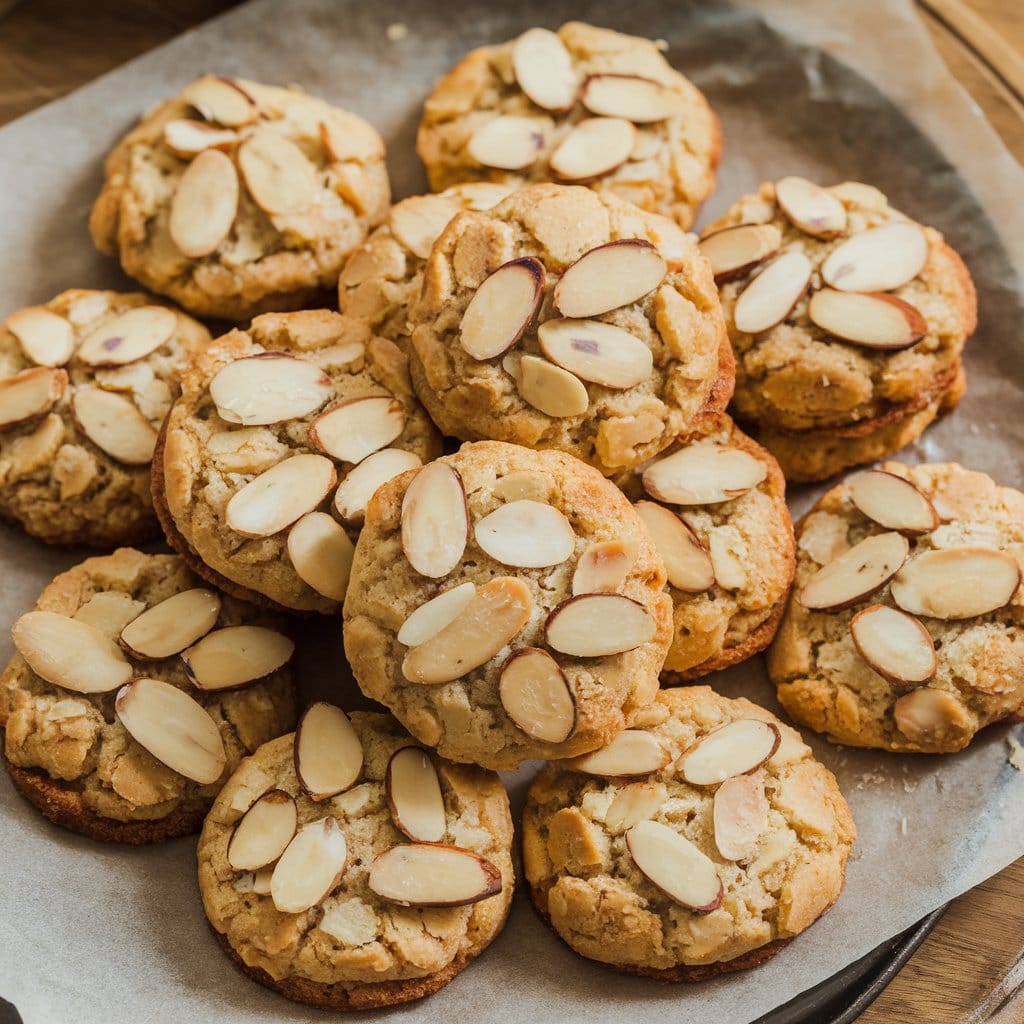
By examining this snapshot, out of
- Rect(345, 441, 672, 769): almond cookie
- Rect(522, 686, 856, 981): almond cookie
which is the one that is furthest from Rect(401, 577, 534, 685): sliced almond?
Rect(522, 686, 856, 981): almond cookie

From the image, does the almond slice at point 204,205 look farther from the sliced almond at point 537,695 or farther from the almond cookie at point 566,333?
the sliced almond at point 537,695

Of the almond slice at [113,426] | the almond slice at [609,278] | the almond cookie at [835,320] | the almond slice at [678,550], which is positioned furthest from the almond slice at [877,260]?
the almond slice at [113,426]

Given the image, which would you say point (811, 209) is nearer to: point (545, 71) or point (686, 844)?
point (545, 71)

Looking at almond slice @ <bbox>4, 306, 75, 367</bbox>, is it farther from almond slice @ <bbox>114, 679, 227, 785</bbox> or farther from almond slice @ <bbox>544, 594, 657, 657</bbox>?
almond slice @ <bbox>544, 594, 657, 657</bbox>

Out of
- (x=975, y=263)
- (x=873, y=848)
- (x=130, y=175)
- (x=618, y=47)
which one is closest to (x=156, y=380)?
(x=130, y=175)

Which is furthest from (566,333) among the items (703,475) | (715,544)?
(715,544)

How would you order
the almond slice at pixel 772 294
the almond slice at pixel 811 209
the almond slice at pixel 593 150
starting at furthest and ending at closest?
the almond slice at pixel 593 150, the almond slice at pixel 811 209, the almond slice at pixel 772 294

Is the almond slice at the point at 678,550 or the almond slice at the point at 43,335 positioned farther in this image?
the almond slice at the point at 43,335

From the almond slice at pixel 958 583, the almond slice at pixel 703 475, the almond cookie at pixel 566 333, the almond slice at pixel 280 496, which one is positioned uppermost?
the almond cookie at pixel 566 333

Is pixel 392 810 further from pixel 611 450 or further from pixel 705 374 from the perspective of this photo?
pixel 705 374
